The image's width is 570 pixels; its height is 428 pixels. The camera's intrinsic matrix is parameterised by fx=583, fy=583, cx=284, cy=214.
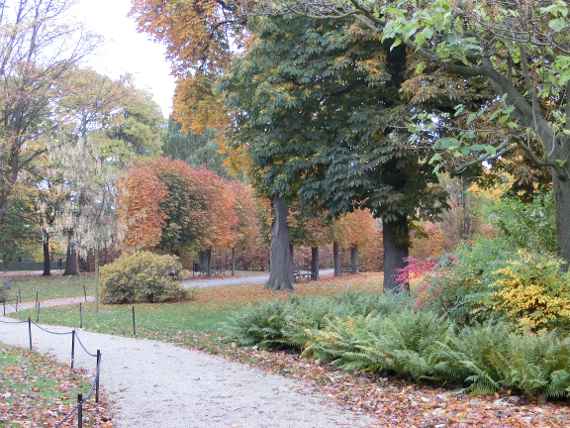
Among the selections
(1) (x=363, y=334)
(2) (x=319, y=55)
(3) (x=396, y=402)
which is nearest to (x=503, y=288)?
(1) (x=363, y=334)

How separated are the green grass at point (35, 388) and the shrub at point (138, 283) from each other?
11.2 m

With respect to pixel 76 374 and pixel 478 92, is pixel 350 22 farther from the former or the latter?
pixel 76 374

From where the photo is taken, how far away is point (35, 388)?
812 centimetres

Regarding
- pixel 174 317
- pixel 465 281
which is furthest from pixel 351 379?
pixel 174 317

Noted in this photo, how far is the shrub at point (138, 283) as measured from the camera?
74.0 ft

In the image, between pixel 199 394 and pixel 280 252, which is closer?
pixel 199 394

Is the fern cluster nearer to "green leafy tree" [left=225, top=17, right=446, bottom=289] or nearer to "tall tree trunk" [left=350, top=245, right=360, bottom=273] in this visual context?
"green leafy tree" [left=225, top=17, right=446, bottom=289]

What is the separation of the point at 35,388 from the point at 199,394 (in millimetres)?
2362

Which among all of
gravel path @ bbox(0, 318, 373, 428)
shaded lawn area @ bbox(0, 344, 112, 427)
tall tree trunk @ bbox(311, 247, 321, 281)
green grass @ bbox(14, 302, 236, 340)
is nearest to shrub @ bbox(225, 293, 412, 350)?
green grass @ bbox(14, 302, 236, 340)

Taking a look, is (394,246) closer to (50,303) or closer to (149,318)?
(149,318)

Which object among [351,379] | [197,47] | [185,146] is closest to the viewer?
[351,379]

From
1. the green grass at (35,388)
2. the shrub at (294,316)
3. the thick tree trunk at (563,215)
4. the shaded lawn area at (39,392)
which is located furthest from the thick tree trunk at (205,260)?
the thick tree trunk at (563,215)

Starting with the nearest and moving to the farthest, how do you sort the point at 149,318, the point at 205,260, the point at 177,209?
the point at 149,318, the point at 177,209, the point at 205,260

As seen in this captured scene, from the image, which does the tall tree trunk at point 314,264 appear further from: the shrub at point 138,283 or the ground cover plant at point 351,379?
the ground cover plant at point 351,379
